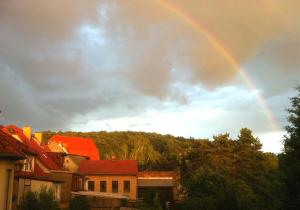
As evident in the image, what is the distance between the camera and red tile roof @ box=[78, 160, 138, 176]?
225 feet

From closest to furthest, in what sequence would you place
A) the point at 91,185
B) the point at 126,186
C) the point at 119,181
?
the point at 126,186, the point at 119,181, the point at 91,185

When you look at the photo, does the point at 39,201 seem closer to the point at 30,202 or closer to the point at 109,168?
the point at 30,202

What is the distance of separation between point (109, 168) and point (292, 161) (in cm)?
5360

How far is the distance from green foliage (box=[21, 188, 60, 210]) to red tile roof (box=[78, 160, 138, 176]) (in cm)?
3536

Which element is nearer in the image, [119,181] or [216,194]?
[216,194]

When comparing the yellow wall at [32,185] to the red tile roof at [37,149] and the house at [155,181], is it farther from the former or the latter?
the house at [155,181]

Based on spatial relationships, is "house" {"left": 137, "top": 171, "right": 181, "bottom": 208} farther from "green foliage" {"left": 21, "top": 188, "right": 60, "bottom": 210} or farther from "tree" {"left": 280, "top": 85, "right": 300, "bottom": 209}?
"tree" {"left": 280, "top": 85, "right": 300, "bottom": 209}

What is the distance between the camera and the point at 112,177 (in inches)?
2719

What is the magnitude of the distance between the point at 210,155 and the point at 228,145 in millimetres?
3333

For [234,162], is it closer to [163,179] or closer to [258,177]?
[258,177]

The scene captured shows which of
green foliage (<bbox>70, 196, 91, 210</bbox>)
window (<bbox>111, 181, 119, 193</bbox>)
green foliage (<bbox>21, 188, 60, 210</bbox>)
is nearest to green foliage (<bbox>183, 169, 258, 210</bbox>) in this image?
green foliage (<bbox>21, 188, 60, 210</bbox>)

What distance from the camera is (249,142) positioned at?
154ft

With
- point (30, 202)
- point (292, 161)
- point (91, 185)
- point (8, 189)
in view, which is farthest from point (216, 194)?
point (91, 185)

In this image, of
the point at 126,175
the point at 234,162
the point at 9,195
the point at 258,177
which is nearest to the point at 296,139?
the point at 9,195
